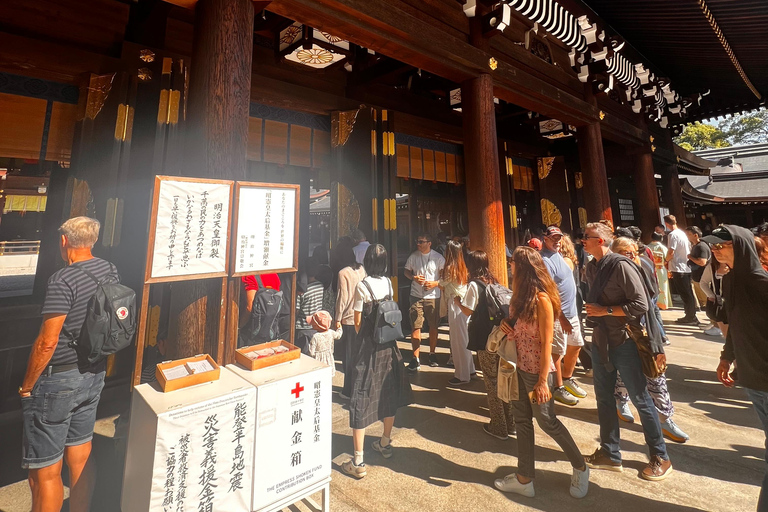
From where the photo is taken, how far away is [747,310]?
1.87 metres

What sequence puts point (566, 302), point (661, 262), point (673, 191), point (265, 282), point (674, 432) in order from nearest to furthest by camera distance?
1. point (674, 432)
2. point (265, 282)
3. point (566, 302)
4. point (661, 262)
5. point (673, 191)

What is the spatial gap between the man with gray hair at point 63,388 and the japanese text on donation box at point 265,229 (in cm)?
85

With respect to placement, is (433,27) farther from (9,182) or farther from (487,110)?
(9,182)

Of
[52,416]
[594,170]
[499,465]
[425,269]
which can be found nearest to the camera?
[52,416]

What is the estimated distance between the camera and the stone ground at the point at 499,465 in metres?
2.10

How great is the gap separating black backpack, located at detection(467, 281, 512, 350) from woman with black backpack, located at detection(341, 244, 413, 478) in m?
→ 0.84

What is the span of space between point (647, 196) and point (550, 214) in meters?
2.19

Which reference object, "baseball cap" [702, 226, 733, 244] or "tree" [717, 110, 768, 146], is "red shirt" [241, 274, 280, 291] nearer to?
"baseball cap" [702, 226, 733, 244]

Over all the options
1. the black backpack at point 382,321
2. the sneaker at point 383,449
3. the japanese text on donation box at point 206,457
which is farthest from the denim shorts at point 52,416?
the sneaker at point 383,449

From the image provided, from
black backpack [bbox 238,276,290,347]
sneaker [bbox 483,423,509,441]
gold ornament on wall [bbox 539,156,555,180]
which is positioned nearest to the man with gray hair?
black backpack [bbox 238,276,290,347]

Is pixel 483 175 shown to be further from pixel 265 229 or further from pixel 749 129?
pixel 749 129

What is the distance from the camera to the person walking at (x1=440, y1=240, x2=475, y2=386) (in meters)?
3.95

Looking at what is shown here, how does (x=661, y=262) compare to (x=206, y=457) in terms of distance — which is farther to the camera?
(x=661, y=262)

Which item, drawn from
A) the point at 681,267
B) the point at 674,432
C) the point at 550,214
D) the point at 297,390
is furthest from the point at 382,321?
the point at 550,214
